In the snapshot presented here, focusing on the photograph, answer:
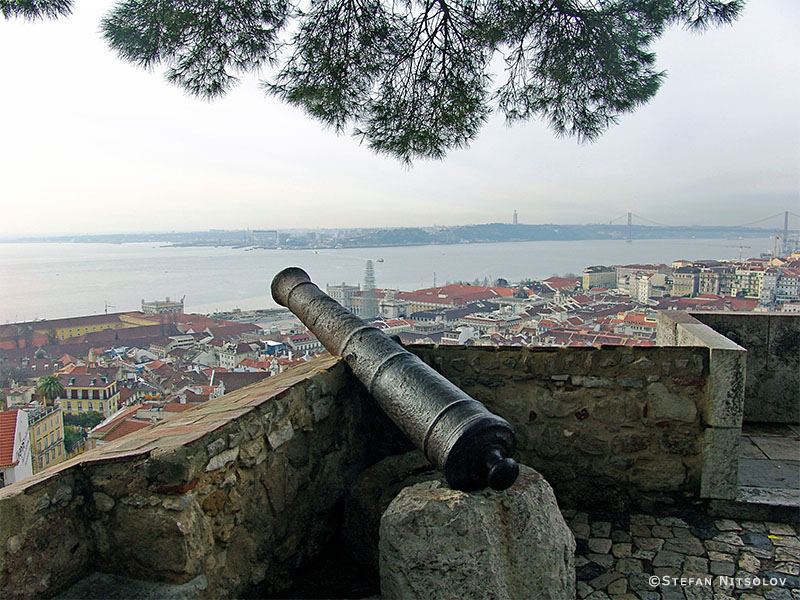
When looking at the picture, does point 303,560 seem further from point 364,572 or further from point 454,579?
point 454,579

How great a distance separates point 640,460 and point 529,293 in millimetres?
6654

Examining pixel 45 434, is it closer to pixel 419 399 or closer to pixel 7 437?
pixel 7 437

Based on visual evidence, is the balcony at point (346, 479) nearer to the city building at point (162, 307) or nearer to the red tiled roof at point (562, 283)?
the city building at point (162, 307)

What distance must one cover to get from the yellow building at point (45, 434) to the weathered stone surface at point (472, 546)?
6.95 ft

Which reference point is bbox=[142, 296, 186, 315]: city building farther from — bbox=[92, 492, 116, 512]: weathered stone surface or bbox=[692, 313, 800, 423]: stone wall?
bbox=[692, 313, 800, 423]: stone wall

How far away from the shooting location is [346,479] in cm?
306

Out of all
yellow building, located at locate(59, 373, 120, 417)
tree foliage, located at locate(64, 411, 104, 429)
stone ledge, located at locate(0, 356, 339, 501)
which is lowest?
tree foliage, located at locate(64, 411, 104, 429)

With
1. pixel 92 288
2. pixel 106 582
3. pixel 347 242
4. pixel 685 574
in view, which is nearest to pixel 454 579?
pixel 106 582

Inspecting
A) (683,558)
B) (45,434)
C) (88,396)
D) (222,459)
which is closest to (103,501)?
(222,459)

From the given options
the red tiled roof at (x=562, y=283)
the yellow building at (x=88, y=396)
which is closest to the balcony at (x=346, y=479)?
the yellow building at (x=88, y=396)

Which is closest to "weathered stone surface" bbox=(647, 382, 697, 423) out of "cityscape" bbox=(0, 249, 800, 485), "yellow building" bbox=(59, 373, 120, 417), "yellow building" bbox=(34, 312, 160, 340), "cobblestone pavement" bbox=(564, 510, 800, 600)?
"cityscape" bbox=(0, 249, 800, 485)

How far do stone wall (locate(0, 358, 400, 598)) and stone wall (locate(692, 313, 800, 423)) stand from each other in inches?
145

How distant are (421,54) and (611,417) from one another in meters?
3.63

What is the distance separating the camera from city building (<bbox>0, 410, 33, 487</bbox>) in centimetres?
268
